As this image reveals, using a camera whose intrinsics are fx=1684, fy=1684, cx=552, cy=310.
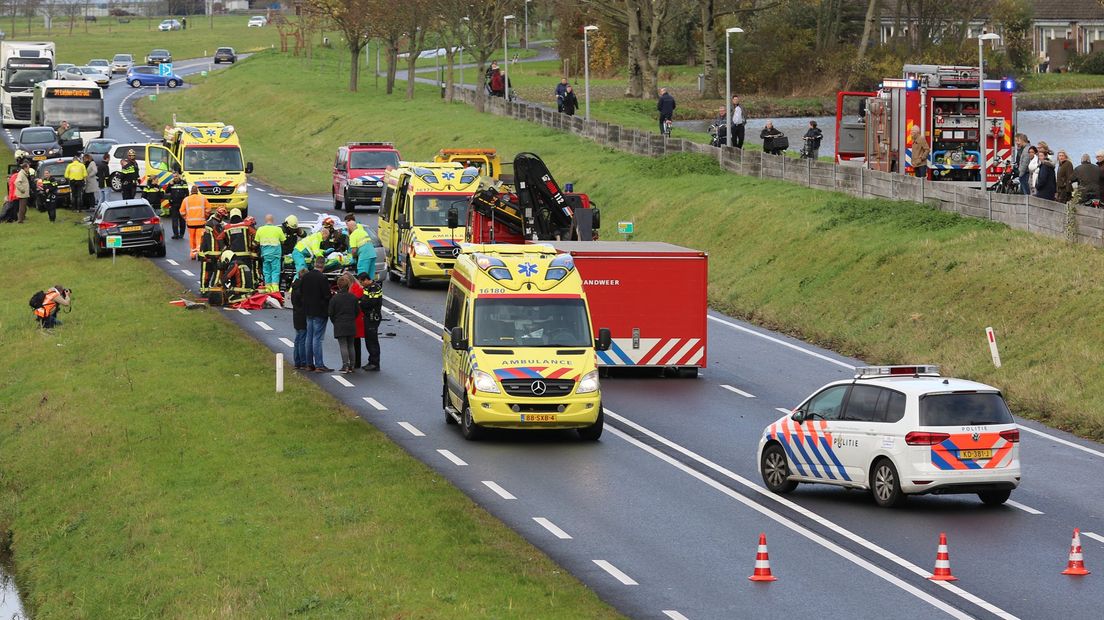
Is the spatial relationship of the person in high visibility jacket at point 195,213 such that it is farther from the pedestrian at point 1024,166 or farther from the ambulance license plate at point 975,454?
the ambulance license plate at point 975,454

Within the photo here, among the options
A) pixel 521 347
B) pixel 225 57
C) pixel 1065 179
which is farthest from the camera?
pixel 225 57

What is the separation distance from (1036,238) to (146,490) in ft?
62.9

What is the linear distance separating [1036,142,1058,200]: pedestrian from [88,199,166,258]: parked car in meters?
22.8

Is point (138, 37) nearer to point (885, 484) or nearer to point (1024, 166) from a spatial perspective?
point (1024, 166)

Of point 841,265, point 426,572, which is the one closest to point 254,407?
point 426,572

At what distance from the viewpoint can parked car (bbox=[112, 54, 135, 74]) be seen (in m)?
139

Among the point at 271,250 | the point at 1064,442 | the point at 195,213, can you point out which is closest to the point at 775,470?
the point at 1064,442

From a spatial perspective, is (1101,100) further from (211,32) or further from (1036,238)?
(211,32)

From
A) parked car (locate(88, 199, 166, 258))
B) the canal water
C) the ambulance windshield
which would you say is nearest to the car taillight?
the ambulance windshield

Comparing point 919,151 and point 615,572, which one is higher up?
point 919,151

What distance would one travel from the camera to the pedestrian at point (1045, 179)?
3547 centimetres

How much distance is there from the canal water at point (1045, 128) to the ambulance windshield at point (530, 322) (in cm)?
3864

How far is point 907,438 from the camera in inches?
798

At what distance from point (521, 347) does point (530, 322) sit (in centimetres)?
53
